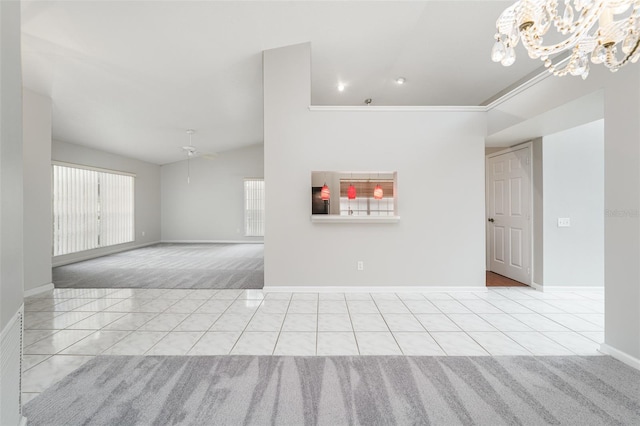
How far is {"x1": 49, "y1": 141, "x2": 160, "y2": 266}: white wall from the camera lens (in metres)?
6.13

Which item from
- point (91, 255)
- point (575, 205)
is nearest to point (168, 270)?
point (91, 255)

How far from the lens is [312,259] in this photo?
3.89 metres

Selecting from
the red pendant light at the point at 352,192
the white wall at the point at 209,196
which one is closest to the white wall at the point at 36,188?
the red pendant light at the point at 352,192

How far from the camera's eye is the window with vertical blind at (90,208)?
5.97 metres

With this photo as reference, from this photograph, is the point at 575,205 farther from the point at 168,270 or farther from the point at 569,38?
the point at 168,270

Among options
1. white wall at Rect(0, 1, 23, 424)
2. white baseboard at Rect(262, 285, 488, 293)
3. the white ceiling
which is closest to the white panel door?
white baseboard at Rect(262, 285, 488, 293)

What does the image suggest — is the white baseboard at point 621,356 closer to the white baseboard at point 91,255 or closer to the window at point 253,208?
the window at point 253,208

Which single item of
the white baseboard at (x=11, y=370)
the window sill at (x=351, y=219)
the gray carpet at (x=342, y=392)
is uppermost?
the window sill at (x=351, y=219)

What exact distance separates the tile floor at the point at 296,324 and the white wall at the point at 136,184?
142 inches

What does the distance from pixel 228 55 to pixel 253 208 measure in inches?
237

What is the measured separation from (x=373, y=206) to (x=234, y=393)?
2.99 metres

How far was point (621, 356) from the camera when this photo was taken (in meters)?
2.18

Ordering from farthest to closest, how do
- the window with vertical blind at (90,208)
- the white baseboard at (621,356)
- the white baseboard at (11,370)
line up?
1. the window with vertical blind at (90,208)
2. the white baseboard at (621,356)
3. the white baseboard at (11,370)

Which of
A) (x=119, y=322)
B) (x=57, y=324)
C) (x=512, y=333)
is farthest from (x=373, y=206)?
(x=57, y=324)
